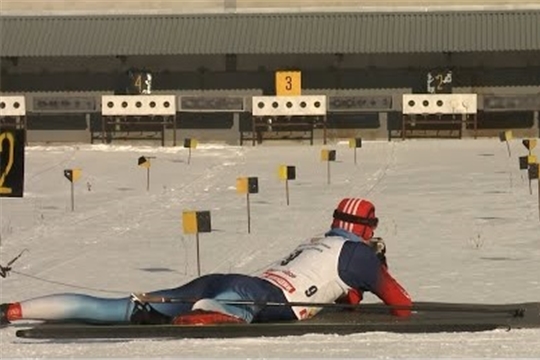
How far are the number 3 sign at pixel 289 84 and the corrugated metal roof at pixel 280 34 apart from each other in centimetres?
83

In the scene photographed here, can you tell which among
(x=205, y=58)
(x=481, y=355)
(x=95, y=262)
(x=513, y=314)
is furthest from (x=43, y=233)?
(x=205, y=58)

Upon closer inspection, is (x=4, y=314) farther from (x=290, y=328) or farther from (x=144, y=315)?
(x=290, y=328)

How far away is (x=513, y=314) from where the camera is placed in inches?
299

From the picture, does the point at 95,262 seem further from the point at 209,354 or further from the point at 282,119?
the point at 282,119

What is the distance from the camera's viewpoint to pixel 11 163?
9.20m

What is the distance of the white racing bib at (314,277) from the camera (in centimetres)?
740

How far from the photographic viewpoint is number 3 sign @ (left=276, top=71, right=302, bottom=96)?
35219 millimetres

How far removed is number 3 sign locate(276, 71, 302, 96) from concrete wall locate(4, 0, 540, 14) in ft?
6.76

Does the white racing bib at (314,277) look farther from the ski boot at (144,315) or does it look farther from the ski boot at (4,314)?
the ski boot at (4,314)

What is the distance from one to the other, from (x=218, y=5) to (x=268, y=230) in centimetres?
2127

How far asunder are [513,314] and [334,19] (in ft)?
93.3

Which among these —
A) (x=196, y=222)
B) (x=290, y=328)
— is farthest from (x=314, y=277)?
(x=196, y=222)

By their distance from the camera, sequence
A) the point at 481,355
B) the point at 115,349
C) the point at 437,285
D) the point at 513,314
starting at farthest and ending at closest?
1. the point at 437,285
2. the point at 513,314
3. the point at 115,349
4. the point at 481,355

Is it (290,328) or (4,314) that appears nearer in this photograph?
(290,328)
